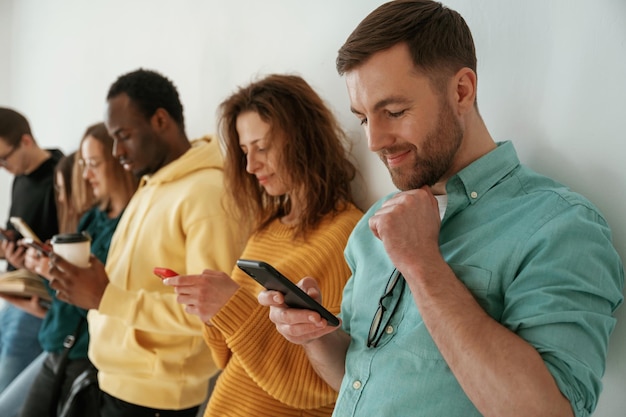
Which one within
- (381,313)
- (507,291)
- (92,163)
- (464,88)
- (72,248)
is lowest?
(72,248)

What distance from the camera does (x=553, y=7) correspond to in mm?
1128

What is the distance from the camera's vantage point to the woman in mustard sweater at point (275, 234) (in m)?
1.40

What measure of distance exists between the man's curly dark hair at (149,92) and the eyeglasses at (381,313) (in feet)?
3.88

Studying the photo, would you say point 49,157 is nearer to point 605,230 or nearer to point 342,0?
point 342,0

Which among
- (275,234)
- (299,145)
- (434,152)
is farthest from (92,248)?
(434,152)

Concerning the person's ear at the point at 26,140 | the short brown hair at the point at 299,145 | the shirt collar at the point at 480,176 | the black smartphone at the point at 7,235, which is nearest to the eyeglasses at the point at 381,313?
the shirt collar at the point at 480,176

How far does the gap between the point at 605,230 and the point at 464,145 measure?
25 centimetres

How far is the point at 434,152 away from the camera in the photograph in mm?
1029

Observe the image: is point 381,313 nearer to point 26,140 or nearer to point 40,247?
point 40,247

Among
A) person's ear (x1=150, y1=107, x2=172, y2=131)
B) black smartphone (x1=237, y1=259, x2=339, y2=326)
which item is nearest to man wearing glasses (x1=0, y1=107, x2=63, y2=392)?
person's ear (x1=150, y1=107, x2=172, y2=131)

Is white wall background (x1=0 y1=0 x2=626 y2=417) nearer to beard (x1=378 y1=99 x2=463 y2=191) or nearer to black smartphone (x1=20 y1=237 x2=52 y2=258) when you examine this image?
beard (x1=378 y1=99 x2=463 y2=191)

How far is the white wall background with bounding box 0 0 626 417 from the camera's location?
3.42 feet

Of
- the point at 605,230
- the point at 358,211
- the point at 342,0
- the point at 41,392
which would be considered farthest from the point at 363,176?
the point at 41,392

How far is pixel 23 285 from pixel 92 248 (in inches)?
12.5
